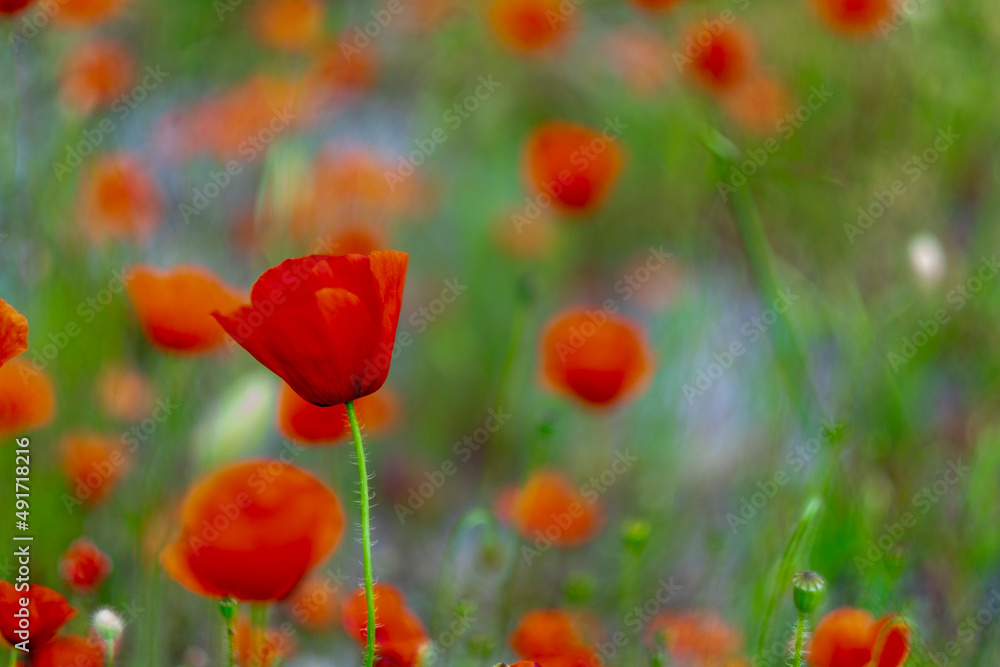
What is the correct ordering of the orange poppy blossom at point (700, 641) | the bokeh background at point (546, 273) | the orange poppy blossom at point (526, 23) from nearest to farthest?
the orange poppy blossom at point (700, 641) < the bokeh background at point (546, 273) < the orange poppy blossom at point (526, 23)

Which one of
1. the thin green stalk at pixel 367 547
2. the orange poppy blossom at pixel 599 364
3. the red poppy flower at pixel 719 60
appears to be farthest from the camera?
the red poppy flower at pixel 719 60

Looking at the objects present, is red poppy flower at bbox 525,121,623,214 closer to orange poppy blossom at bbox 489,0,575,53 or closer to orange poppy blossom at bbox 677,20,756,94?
orange poppy blossom at bbox 677,20,756,94

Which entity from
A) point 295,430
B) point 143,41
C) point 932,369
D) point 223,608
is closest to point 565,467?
point 932,369

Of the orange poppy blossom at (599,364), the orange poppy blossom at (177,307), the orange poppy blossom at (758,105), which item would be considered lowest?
the orange poppy blossom at (177,307)

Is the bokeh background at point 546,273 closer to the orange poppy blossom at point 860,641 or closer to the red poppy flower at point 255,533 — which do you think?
the orange poppy blossom at point 860,641

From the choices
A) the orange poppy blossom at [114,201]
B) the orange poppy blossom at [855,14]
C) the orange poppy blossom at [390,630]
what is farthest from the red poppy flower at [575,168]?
the orange poppy blossom at [390,630]

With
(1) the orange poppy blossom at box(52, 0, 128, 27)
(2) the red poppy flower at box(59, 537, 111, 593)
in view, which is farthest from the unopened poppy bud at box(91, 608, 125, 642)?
(1) the orange poppy blossom at box(52, 0, 128, 27)
